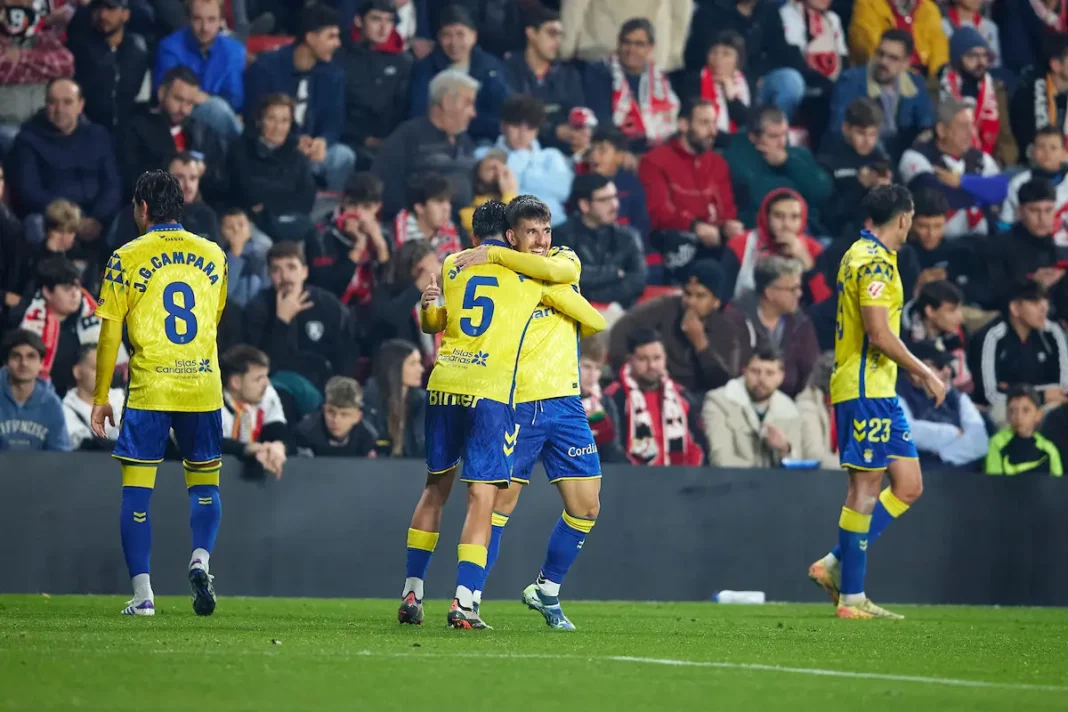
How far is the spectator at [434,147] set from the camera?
14.9 m

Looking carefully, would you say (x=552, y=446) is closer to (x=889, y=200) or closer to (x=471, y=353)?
(x=471, y=353)

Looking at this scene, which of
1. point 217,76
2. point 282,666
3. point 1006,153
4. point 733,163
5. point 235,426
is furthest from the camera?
point 1006,153

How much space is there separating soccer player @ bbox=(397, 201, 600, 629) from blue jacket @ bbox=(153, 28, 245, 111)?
22.3 ft

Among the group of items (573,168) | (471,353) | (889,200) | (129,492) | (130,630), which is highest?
(573,168)

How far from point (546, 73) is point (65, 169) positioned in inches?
192

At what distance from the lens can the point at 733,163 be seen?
16.2m

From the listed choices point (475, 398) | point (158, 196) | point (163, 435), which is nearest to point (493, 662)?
point (475, 398)

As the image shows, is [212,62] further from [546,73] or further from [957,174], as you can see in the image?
[957,174]

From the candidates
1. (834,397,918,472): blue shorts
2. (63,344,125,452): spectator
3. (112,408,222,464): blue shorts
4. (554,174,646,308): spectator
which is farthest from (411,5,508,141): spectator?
(112,408,222,464): blue shorts

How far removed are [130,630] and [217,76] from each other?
25.6ft

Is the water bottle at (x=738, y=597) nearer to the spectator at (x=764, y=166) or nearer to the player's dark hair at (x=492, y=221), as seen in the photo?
the spectator at (x=764, y=166)

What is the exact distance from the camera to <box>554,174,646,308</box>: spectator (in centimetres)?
1457

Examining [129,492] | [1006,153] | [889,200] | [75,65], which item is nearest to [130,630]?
[129,492]

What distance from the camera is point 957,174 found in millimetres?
16781
